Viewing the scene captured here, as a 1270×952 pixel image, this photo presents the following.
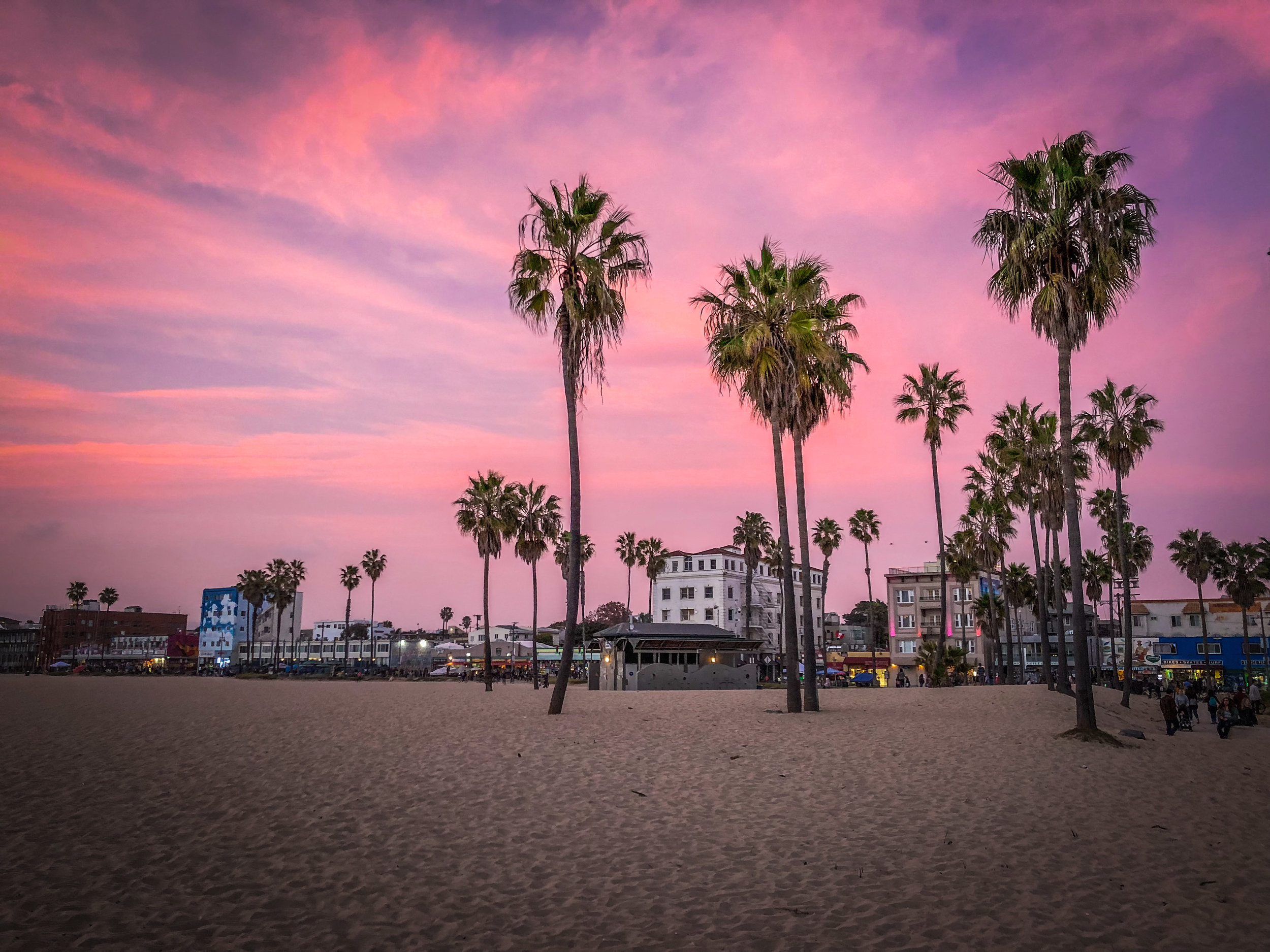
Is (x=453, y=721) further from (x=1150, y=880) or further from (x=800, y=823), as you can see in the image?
(x=1150, y=880)

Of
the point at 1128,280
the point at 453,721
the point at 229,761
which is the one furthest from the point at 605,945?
the point at 1128,280

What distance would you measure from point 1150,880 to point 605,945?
20.1 feet

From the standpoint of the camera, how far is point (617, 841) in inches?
401

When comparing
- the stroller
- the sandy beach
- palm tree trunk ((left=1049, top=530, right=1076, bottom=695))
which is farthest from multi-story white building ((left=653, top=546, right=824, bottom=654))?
the sandy beach

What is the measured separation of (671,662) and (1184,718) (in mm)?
30574

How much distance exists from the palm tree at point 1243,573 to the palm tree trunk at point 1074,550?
68852 millimetres

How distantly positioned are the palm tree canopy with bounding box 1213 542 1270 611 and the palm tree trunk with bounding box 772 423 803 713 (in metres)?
69.5

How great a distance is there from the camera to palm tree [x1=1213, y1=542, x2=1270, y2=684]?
7544 centimetres

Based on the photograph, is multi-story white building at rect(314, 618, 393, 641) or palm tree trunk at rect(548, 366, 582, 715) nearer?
palm tree trunk at rect(548, 366, 582, 715)

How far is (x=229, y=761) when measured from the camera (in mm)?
15055

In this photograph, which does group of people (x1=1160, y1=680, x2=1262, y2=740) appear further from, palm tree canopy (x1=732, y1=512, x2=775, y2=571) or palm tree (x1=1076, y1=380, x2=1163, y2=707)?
palm tree canopy (x1=732, y1=512, x2=775, y2=571)

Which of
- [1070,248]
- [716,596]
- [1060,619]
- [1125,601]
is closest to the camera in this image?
[1070,248]

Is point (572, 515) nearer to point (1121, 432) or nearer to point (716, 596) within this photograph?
point (1121, 432)

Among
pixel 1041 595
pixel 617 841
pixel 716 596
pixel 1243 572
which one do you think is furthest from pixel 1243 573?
pixel 617 841
